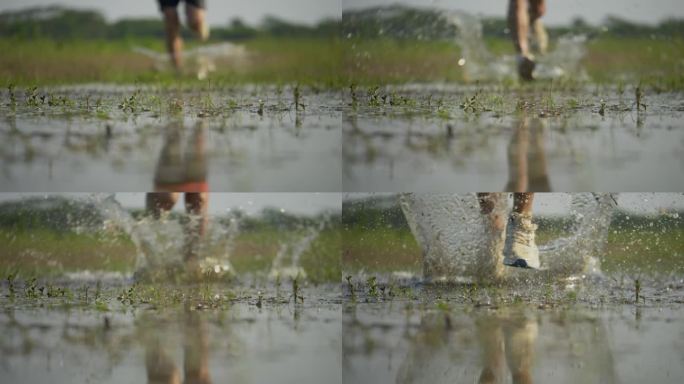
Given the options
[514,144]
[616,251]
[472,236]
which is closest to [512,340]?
[472,236]

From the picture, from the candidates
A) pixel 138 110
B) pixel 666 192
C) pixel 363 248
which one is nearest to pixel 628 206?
pixel 666 192

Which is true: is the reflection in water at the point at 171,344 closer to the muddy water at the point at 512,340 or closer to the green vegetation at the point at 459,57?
the muddy water at the point at 512,340

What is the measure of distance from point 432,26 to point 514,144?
494 mm

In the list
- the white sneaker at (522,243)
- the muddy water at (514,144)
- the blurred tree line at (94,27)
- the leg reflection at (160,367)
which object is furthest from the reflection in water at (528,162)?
the leg reflection at (160,367)

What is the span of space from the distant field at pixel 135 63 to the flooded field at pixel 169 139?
0.04 m

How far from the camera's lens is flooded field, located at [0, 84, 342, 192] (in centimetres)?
431

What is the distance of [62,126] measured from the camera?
4.34m

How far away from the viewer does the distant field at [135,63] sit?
4352 millimetres

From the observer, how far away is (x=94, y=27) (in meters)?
4.33

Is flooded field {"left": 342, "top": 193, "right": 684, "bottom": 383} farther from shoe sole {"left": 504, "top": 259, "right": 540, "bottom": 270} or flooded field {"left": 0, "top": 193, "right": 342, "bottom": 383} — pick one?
flooded field {"left": 0, "top": 193, "right": 342, "bottom": 383}

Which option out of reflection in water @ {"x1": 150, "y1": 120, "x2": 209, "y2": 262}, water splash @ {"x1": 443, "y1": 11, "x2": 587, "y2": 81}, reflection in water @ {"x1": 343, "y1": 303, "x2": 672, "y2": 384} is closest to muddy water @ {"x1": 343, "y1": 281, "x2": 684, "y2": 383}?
reflection in water @ {"x1": 343, "y1": 303, "x2": 672, "y2": 384}

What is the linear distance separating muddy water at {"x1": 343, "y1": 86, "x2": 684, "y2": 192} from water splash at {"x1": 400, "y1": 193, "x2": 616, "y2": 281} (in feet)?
0.22

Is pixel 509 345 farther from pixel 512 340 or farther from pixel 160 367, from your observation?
pixel 160 367

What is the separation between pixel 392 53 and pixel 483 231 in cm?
69
